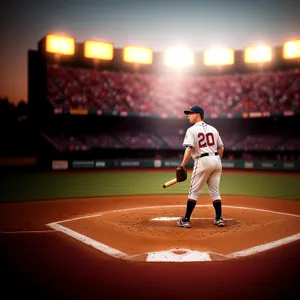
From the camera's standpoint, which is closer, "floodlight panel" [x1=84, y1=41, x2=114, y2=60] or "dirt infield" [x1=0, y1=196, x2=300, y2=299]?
"dirt infield" [x1=0, y1=196, x2=300, y2=299]

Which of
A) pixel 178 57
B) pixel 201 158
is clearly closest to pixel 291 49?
pixel 178 57

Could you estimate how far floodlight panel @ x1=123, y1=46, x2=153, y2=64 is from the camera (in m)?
32.2

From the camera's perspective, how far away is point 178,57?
3303cm

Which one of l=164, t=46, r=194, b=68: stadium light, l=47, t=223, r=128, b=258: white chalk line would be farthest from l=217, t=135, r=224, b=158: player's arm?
l=164, t=46, r=194, b=68: stadium light

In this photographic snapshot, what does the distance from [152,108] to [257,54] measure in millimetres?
11264

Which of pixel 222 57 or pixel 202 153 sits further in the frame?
pixel 222 57

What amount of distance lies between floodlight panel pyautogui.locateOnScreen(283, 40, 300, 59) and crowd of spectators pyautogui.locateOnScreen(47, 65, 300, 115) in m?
1.74

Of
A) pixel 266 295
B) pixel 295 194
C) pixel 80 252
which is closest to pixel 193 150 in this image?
pixel 80 252

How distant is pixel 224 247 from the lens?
491cm

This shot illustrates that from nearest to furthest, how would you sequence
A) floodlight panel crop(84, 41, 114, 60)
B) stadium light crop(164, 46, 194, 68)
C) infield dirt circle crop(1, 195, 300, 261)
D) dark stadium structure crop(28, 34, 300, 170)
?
infield dirt circle crop(1, 195, 300, 261) < dark stadium structure crop(28, 34, 300, 170) < floodlight panel crop(84, 41, 114, 60) < stadium light crop(164, 46, 194, 68)

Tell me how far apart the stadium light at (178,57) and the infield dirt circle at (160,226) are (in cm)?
2504

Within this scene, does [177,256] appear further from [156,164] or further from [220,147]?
[156,164]

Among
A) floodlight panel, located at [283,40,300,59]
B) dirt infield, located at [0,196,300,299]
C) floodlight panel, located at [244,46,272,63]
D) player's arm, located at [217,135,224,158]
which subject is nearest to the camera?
dirt infield, located at [0,196,300,299]

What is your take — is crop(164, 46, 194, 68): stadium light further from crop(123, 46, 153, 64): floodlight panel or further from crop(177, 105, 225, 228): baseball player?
crop(177, 105, 225, 228): baseball player
